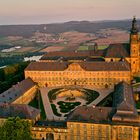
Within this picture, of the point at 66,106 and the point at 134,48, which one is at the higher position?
the point at 134,48

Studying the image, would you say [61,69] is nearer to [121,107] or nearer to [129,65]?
[129,65]

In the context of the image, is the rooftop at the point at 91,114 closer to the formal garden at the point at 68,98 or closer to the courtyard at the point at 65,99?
the courtyard at the point at 65,99

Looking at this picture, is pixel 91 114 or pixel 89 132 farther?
pixel 91 114

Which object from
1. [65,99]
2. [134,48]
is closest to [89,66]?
[65,99]

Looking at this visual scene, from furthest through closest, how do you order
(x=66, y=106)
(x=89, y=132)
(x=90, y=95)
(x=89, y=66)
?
(x=89, y=66), (x=90, y=95), (x=66, y=106), (x=89, y=132)

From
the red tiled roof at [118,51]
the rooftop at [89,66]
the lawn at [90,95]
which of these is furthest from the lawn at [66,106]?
the red tiled roof at [118,51]

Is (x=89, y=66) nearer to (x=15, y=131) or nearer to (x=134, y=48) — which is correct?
(x=134, y=48)

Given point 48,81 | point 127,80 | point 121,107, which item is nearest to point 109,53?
point 127,80

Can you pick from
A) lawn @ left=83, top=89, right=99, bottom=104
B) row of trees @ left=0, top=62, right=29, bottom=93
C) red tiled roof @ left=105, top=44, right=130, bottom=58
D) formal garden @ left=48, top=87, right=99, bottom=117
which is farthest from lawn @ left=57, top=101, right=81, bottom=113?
red tiled roof @ left=105, top=44, right=130, bottom=58

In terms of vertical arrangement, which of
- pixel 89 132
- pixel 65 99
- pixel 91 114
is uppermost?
pixel 91 114
